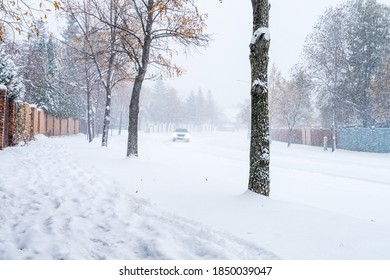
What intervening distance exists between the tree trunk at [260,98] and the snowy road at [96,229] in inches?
82.8

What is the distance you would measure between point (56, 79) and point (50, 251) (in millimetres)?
30480

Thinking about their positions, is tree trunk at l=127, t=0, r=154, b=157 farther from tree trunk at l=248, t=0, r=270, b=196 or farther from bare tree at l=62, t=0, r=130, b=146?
tree trunk at l=248, t=0, r=270, b=196

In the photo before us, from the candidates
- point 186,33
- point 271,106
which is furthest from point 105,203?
point 271,106

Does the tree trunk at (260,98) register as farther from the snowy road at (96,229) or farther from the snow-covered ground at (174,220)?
the snowy road at (96,229)

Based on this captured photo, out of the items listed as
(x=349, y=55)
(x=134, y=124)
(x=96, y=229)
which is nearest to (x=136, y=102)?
(x=134, y=124)

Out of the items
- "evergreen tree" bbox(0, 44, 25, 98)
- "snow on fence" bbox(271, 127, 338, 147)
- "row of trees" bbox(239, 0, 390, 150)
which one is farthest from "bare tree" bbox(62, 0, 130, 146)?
"snow on fence" bbox(271, 127, 338, 147)

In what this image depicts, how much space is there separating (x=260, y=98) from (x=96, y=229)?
3.86m

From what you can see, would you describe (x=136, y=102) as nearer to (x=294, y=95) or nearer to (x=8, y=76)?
(x=8, y=76)

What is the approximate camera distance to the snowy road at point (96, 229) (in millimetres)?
3387

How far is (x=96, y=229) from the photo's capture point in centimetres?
407

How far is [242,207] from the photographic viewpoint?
5.37 metres

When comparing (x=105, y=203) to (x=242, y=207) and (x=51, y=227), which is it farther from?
(x=242, y=207)

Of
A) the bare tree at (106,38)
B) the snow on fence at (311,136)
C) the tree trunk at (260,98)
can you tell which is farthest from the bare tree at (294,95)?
the tree trunk at (260,98)

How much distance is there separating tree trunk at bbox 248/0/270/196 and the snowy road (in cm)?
210
